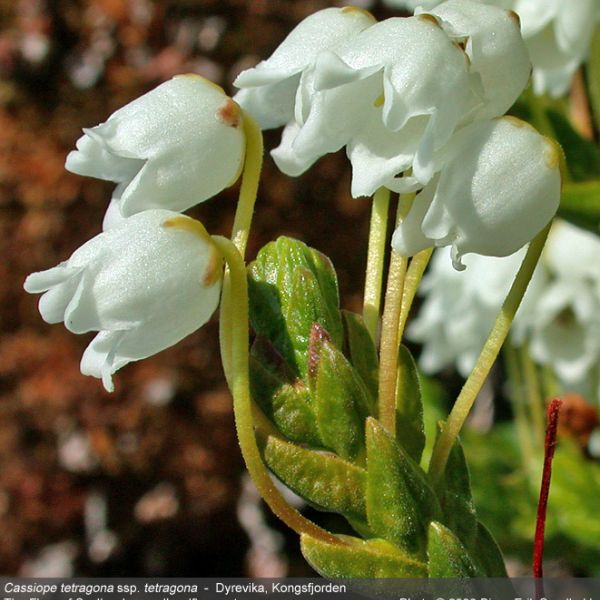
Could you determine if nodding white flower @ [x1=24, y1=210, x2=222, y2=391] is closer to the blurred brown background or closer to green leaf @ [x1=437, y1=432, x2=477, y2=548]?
green leaf @ [x1=437, y1=432, x2=477, y2=548]

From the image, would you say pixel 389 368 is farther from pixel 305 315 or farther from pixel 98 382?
pixel 98 382

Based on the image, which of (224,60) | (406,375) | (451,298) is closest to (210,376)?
(224,60)

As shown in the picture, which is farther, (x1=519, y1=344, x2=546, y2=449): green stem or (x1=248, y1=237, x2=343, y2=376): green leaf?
(x1=519, y1=344, x2=546, y2=449): green stem

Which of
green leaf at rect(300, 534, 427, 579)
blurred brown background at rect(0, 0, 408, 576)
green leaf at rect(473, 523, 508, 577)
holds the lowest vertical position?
blurred brown background at rect(0, 0, 408, 576)

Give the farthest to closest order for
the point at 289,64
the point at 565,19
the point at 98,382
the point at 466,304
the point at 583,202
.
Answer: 1. the point at 98,382
2. the point at 466,304
3. the point at 565,19
4. the point at 583,202
5. the point at 289,64

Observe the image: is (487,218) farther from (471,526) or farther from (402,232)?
(471,526)

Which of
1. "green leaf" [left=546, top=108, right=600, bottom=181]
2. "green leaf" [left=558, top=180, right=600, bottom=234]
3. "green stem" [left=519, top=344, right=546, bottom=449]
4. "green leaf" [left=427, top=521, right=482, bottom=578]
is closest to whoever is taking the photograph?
"green leaf" [left=427, top=521, right=482, bottom=578]

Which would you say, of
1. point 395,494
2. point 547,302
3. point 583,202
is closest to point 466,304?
point 547,302

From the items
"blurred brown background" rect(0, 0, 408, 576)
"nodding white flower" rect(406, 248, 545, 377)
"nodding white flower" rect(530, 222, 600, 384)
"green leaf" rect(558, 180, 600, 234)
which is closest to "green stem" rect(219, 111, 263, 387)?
"green leaf" rect(558, 180, 600, 234)
